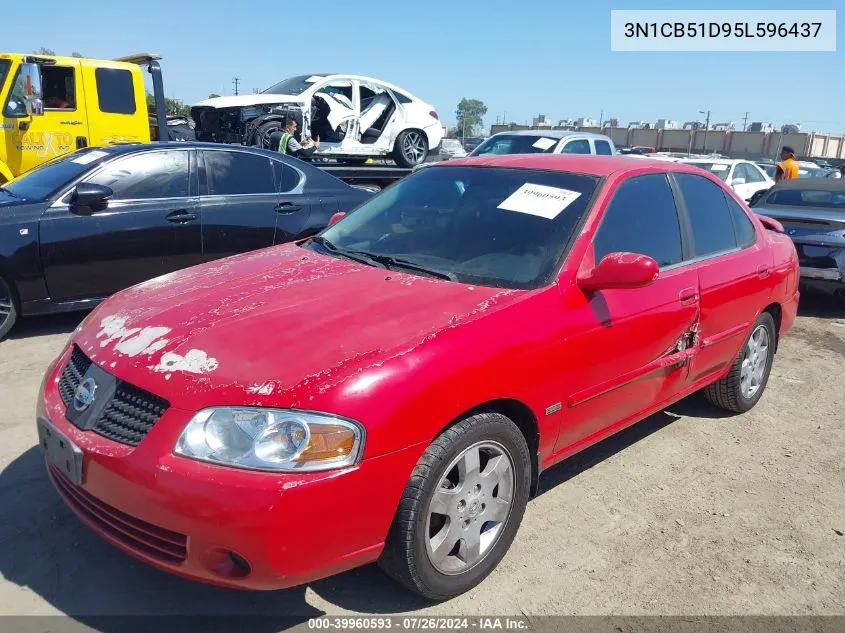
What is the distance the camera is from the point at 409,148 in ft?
40.1

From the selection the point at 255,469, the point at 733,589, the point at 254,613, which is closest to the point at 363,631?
the point at 254,613

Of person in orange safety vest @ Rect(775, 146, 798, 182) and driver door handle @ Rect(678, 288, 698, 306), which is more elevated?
person in orange safety vest @ Rect(775, 146, 798, 182)

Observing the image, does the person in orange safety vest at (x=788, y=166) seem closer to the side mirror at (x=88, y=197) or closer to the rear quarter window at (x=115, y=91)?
the rear quarter window at (x=115, y=91)

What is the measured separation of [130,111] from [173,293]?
766 centimetres

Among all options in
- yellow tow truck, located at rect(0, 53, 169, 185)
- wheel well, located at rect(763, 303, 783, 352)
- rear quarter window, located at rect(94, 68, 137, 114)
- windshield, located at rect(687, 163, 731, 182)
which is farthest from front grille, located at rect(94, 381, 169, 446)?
windshield, located at rect(687, 163, 731, 182)

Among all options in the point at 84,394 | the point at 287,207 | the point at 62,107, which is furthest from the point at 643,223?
the point at 62,107

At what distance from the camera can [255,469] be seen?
2145 mm

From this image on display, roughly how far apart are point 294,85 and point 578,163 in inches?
358

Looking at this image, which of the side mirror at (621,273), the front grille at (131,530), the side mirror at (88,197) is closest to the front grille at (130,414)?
the front grille at (131,530)

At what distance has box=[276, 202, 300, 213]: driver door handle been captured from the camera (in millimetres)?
6423

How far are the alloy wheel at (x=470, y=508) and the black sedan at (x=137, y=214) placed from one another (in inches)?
159

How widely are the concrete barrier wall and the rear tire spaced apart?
5229cm

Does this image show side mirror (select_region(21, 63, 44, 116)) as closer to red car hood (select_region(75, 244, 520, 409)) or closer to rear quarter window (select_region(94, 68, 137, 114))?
rear quarter window (select_region(94, 68, 137, 114))

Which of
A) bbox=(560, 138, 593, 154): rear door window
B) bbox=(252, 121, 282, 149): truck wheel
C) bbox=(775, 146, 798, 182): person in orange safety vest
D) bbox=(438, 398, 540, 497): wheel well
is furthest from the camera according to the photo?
bbox=(775, 146, 798, 182): person in orange safety vest
